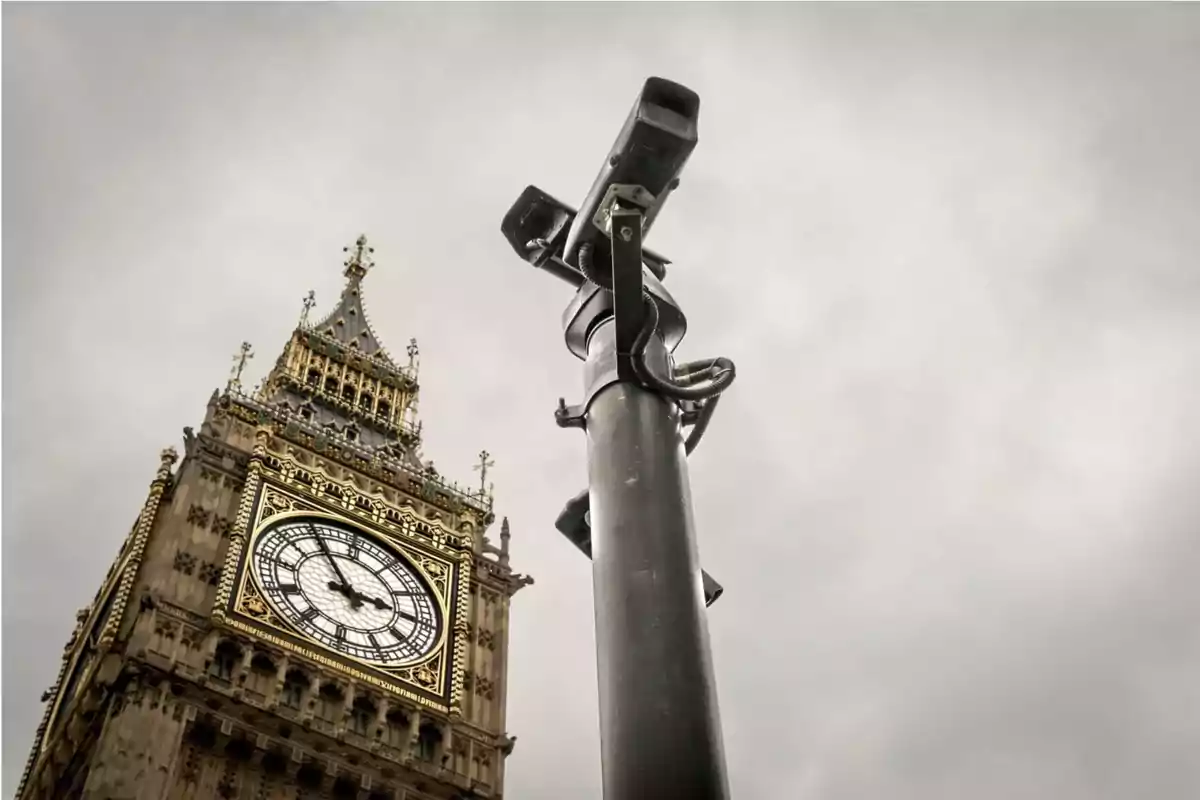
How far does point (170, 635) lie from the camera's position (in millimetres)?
29906

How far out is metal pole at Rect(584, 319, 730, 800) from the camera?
4.52 metres

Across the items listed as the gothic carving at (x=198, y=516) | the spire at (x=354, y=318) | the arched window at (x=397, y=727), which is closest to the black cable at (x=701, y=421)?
the arched window at (x=397, y=727)

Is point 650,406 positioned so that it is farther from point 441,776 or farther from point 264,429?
point 264,429

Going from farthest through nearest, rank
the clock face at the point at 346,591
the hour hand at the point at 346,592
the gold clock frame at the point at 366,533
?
the hour hand at the point at 346,592
the clock face at the point at 346,591
the gold clock frame at the point at 366,533

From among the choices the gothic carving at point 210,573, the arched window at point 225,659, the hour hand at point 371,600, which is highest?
the hour hand at point 371,600

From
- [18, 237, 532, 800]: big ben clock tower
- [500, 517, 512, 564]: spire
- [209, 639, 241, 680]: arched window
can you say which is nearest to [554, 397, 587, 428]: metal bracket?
[18, 237, 532, 800]: big ben clock tower

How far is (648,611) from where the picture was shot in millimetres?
4863

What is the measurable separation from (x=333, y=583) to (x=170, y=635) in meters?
5.38

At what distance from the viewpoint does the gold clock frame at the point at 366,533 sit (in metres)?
31.8

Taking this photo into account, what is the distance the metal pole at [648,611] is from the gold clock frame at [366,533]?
27.6m

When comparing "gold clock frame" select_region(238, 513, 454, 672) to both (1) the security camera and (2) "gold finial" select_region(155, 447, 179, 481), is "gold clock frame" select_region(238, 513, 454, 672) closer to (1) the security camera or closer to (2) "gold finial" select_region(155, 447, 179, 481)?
(2) "gold finial" select_region(155, 447, 179, 481)

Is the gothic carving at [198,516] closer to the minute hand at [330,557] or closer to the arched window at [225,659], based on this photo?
the minute hand at [330,557]

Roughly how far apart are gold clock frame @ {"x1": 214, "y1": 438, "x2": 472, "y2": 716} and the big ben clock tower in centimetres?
6

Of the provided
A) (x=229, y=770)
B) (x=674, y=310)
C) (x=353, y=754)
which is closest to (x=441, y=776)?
(x=353, y=754)
